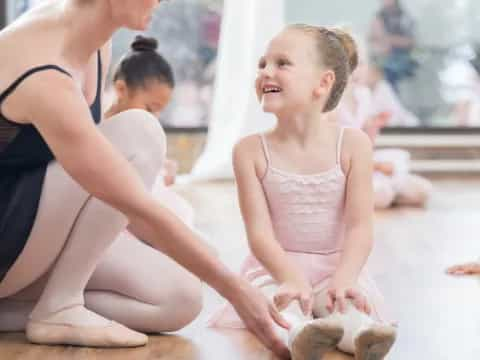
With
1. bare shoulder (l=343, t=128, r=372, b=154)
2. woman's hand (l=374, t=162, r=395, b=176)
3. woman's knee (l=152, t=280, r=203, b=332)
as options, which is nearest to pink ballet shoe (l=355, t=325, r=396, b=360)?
woman's knee (l=152, t=280, r=203, b=332)

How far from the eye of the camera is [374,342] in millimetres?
1634

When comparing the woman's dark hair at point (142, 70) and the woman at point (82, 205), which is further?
the woman's dark hair at point (142, 70)

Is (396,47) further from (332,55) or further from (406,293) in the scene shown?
(332,55)

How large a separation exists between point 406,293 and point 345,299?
531 millimetres

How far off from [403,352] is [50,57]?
2.58ft

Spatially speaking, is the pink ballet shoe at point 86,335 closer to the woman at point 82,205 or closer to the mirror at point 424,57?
the woman at point 82,205

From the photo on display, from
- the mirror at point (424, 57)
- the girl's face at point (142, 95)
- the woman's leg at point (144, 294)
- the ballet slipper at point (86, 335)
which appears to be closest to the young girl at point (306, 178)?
the woman's leg at point (144, 294)

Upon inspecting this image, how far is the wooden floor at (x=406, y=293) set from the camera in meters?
1.83

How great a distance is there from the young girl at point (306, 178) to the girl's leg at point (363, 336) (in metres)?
0.15

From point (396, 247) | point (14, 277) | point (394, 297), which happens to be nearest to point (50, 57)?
point (14, 277)

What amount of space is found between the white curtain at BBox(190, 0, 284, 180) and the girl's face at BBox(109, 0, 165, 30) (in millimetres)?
2862

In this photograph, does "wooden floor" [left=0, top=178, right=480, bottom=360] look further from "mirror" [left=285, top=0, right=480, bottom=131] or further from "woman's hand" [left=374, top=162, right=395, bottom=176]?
"mirror" [left=285, top=0, right=480, bottom=131]

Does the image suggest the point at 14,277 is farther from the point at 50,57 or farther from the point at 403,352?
the point at 403,352

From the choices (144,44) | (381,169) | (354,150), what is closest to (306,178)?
(354,150)
